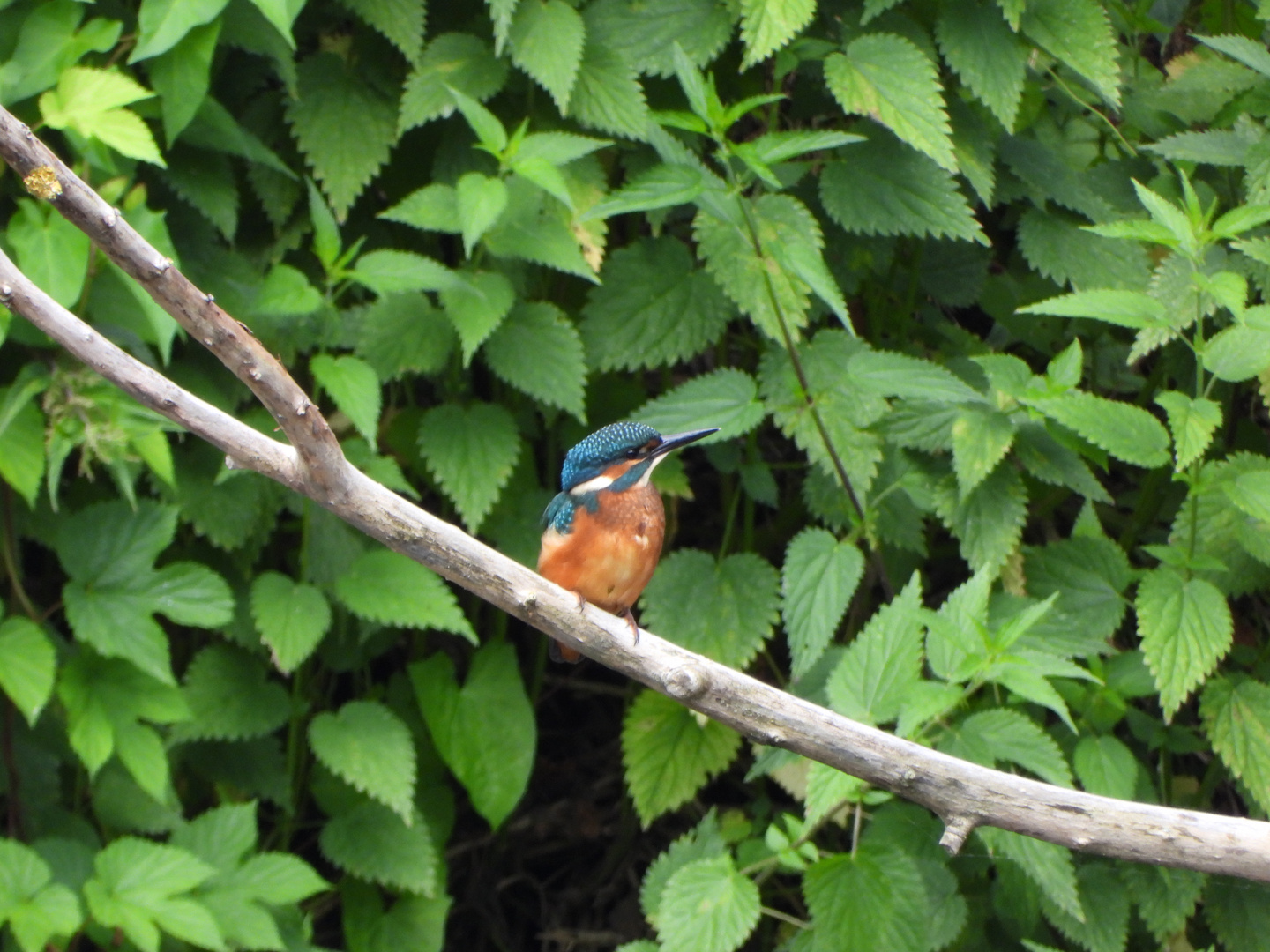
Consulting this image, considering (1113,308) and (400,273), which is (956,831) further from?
(400,273)

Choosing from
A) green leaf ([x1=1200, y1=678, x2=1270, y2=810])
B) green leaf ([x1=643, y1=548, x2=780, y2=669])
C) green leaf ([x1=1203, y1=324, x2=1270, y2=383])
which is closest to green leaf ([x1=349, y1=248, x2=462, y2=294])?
green leaf ([x1=643, y1=548, x2=780, y2=669])

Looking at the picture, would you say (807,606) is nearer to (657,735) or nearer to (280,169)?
(657,735)

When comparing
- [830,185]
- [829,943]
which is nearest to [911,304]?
[830,185]

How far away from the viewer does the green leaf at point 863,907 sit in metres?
2.25

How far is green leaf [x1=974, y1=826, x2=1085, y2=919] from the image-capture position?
2.21 m

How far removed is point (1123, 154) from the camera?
296 centimetres

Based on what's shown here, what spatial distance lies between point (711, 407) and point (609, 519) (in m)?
0.44

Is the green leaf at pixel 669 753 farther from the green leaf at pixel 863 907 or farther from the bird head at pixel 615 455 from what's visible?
the bird head at pixel 615 455

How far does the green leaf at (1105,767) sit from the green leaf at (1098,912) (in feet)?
0.66

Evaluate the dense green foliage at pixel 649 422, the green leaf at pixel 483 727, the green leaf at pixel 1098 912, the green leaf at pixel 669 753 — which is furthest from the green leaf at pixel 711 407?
the green leaf at pixel 1098 912

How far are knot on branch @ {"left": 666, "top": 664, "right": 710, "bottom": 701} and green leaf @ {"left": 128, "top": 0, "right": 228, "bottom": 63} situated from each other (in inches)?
57.0

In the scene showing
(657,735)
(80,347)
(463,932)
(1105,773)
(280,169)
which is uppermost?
(80,347)

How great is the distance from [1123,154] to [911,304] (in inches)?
25.0

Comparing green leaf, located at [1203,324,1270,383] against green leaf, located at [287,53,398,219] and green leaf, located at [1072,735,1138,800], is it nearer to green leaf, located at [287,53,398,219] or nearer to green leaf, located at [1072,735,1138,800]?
green leaf, located at [1072,735,1138,800]
